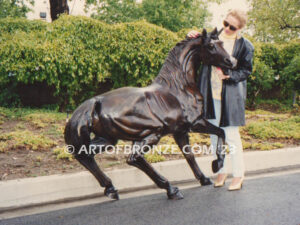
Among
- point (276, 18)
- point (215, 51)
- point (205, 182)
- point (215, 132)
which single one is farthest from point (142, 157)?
point (276, 18)

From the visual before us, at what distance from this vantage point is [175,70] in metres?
3.11

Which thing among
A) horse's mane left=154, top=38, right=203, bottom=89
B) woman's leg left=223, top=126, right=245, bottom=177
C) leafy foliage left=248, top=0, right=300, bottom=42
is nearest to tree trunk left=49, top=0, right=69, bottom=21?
horse's mane left=154, top=38, right=203, bottom=89

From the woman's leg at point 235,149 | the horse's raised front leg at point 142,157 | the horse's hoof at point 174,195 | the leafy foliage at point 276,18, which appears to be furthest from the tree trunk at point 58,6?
the leafy foliage at point 276,18

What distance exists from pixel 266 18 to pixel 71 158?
65.6ft

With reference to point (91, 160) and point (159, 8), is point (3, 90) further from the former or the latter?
point (159, 8)

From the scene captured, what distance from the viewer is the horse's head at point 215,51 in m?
3.00

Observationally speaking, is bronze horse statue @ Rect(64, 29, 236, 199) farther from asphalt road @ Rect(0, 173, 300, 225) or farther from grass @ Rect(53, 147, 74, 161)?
grass @ Rect(53, 147, 74, 161)

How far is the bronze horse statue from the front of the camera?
9.12 ft

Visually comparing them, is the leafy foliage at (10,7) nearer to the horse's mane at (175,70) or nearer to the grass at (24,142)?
the grass at (24,142)

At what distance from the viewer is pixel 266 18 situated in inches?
800

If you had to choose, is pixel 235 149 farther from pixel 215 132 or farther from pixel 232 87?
pixel 232 87

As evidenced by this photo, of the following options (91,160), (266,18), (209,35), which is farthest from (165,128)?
(266,18)

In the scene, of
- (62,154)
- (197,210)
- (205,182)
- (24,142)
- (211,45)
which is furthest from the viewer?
(24,142)

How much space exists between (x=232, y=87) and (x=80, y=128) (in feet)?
5.76
